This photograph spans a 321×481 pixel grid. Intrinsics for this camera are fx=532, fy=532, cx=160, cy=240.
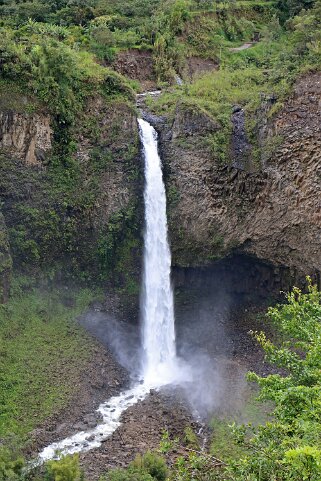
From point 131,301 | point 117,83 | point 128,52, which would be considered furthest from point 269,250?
point 128,52

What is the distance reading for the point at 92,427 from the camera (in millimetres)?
18047

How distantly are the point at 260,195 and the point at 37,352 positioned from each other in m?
11.7

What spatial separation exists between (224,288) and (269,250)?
3.22 meters

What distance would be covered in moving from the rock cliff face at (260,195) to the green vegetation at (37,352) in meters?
5.77

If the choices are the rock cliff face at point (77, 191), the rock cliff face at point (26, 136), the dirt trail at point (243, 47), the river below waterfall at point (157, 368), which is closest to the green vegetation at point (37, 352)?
the river below waterfall at point (157, 368)

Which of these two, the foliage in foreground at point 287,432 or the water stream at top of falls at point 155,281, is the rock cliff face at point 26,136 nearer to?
the water stream at top of falls at point 155,281

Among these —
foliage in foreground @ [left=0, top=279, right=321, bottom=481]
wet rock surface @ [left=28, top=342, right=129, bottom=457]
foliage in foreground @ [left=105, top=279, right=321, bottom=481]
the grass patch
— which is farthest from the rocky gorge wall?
foliage in foreground @ [left=105, top=279, right=321, bottom=481]

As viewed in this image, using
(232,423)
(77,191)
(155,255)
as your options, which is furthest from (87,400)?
(77,191)

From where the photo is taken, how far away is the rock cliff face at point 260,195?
23031 millimetres

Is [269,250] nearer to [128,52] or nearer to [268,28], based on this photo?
[128,52]

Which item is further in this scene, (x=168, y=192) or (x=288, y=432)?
(x=168, y=192)

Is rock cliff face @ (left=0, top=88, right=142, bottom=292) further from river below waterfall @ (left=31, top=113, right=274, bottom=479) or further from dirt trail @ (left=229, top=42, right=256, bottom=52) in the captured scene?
dirt trail @ (left=229, top=42, right=256, bottom=52)

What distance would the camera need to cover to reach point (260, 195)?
2389cm

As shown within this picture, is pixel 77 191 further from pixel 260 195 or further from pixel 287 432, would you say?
pixel 287 432
